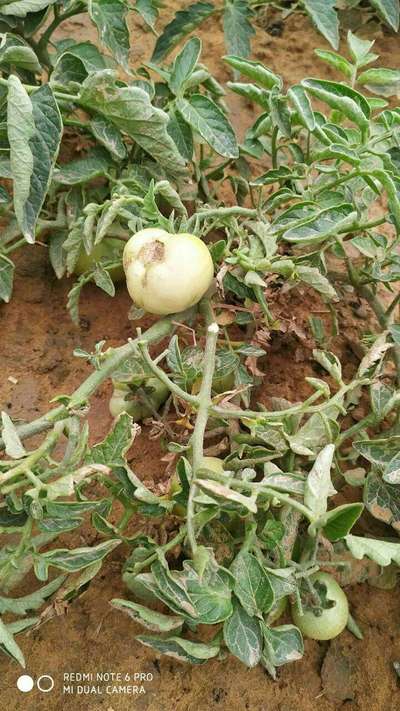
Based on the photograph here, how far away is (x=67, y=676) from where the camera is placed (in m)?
1.16

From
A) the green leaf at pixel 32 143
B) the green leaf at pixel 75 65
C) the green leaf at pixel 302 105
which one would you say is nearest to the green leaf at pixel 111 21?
the green leaf at pixel 75 65

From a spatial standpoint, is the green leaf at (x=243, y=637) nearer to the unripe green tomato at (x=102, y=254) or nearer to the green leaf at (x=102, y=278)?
the green leaf at (x=102, y=278)

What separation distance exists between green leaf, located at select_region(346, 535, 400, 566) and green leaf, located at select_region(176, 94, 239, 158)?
0.68 meters

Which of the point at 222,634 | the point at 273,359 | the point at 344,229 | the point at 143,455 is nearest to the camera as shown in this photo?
the point at 222,634

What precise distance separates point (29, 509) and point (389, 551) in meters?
0.47

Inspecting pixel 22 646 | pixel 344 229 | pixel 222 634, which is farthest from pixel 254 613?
pixel 344 229

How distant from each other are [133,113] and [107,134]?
0.34 ft

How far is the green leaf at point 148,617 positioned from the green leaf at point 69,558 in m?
0.07

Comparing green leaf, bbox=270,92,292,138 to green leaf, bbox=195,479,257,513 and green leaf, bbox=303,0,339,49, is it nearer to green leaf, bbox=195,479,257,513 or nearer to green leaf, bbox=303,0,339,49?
green leaf, bbox=303,0,339,49

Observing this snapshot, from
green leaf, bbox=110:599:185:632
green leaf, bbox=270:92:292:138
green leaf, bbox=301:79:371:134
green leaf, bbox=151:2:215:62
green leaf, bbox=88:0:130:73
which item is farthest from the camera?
green leaf, bbox=151:2:215:62

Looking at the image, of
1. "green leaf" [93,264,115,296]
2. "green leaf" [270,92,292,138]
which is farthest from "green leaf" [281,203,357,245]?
"green leaf" [93,264,115,296]

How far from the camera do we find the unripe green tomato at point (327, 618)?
1160 mm

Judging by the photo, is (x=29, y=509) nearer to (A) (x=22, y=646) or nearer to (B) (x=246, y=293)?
(A) (x=22, y=646)

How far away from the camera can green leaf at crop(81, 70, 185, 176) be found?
1190 millimetres
